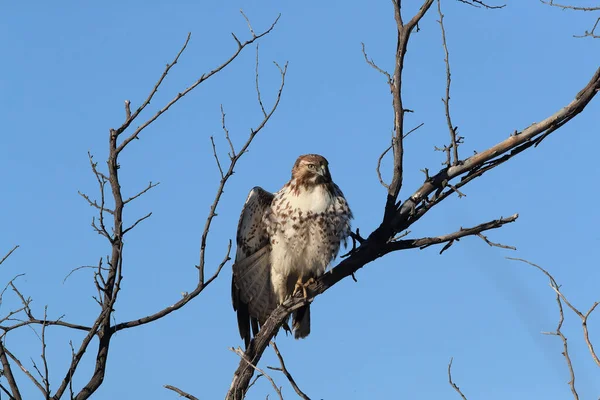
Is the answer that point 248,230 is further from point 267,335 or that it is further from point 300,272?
point 267,335

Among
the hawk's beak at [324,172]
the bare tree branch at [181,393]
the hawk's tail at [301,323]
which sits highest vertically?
the hawk's beak at [324,172]

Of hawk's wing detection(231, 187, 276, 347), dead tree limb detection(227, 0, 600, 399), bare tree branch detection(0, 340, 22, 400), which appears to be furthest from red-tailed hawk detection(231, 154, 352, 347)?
bare tree branch detection(0, 340, 22, 400)

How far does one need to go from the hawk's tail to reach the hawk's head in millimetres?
911

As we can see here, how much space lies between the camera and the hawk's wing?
643cm

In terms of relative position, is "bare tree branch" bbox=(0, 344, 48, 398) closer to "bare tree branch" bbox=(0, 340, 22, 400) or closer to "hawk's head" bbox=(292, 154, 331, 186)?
"bare tree branch" bbox=(0, 340, 22, 400)

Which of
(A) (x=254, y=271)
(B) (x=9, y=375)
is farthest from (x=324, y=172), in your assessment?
(B) (x=9, y=375)

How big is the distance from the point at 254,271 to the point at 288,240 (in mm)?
470

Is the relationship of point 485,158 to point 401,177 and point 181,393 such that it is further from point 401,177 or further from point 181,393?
point 181,393

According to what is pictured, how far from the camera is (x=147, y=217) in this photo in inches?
183

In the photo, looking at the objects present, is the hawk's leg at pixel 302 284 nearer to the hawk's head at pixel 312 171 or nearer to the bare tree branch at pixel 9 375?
the hawk's head at pixel 312 171

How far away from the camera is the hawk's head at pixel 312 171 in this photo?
245 inches

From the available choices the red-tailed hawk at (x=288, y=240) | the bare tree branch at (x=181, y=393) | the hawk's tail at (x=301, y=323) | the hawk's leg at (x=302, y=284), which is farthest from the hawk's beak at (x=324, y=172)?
the bare tree branch at (x=181, y=393)

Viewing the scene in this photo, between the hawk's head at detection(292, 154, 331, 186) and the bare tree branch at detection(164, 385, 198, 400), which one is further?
the hawk's head at detection(292, 154, 331, 186)

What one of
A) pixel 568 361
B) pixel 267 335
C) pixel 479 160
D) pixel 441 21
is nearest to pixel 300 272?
pixel 267 335
